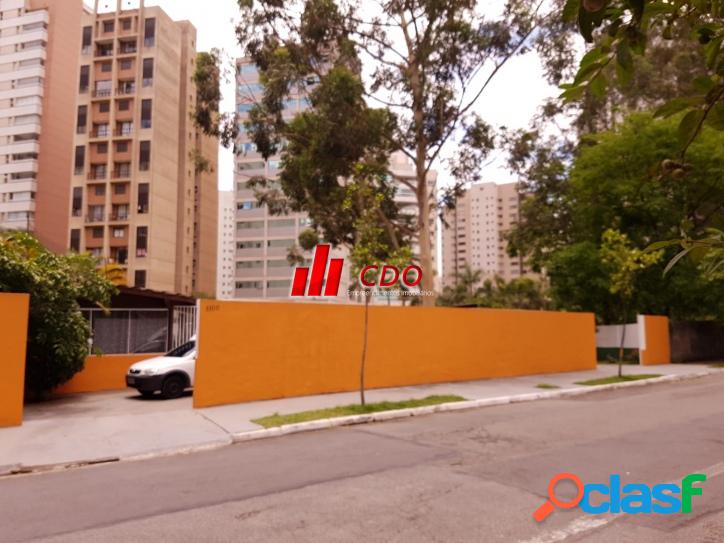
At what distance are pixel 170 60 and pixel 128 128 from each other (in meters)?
9.63

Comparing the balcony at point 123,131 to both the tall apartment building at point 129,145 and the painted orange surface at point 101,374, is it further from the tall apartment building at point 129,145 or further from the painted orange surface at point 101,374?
the painted orange surface at point 101,374

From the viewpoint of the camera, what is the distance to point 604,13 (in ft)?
4.66

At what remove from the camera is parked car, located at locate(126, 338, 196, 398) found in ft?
43.6

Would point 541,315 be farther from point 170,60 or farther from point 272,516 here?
point 170,60

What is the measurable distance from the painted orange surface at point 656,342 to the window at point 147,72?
5341 centimetres

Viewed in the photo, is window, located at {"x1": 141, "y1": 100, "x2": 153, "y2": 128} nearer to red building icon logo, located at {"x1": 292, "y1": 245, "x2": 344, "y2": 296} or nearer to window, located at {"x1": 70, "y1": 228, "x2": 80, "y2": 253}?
window, located at {"x1": 70, "y1": 228, "x2": 80, "y2": 253}

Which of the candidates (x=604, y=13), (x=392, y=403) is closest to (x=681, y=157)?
(x=604, y=13)

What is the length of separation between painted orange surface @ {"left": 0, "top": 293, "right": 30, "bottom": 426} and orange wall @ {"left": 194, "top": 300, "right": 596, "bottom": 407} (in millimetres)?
3147

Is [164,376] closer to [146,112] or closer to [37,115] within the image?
[146,112]

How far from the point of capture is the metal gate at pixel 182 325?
16.6 m

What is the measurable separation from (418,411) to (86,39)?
64.4 meters

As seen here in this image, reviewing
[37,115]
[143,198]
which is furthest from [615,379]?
[37,115]

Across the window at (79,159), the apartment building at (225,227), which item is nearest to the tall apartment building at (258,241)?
the window at (79,159)

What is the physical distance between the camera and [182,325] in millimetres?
16781
